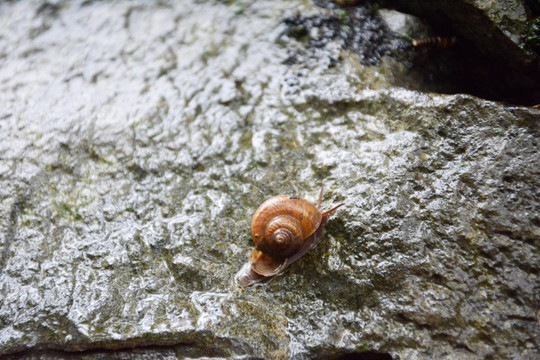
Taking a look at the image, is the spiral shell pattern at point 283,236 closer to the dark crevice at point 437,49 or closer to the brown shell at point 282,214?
the brown shell at point 282,214

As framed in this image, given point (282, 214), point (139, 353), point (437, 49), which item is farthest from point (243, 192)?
point (437, 49)

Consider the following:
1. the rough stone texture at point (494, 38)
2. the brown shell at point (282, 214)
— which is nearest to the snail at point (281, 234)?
the brown shell at point (282, 214)

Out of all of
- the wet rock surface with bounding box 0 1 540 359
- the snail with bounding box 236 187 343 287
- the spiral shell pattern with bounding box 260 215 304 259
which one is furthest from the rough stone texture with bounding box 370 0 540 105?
the spiral shell pattern with bounding box 260 215 304 259

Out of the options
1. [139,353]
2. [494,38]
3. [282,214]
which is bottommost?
[139,353]

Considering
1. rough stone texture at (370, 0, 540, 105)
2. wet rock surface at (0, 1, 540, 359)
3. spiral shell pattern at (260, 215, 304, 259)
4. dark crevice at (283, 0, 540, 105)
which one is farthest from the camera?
dark crevice at (283, 0, 540, 105)

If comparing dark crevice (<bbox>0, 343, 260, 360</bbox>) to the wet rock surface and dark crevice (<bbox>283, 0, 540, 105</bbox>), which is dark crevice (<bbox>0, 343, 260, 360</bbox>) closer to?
the wet rock surface

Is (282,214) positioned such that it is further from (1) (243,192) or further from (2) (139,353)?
(2) (139,353)

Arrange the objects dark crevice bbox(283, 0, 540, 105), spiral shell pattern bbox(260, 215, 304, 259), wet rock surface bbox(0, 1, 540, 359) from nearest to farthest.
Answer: wet rock surface bbox(0, 1, 540, 359)
spiral shell pattern bbox(260, 215, 304, 259)
dark crevice bbox(283, 0, 540, 105)
